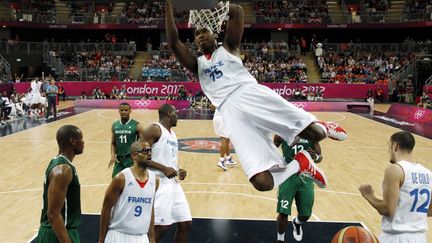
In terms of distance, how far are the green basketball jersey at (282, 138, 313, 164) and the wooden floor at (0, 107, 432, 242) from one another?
5.97 ft

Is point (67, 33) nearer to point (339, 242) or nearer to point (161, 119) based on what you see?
point (161, 119)

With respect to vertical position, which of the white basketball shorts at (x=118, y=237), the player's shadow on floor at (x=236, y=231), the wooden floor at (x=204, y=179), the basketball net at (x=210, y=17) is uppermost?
the basketball net at (x=210, y=17)

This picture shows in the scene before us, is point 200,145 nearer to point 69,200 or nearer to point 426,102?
point 69,200

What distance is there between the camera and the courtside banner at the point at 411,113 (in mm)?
21516

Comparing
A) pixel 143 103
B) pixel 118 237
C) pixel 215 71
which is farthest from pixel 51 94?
pixel 215 71

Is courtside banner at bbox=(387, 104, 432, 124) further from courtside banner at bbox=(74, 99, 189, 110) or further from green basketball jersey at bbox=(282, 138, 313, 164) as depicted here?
green basketball jersey at bbox=(282, 138, 313, 164)

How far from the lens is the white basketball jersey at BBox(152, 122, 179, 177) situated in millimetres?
5762

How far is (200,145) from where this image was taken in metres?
15.1

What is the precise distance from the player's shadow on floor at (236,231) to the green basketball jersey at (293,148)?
47.8 inches

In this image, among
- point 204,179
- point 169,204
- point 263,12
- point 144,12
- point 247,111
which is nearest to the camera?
point 247,111

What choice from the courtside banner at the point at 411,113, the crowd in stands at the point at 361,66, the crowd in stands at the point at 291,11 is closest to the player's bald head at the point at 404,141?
the courtside banner at the point at 411,113

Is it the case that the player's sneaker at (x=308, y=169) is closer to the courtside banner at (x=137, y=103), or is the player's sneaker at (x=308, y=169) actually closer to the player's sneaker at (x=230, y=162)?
the player's sneaker at (x=230, y=162)

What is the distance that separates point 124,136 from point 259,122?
3.41m

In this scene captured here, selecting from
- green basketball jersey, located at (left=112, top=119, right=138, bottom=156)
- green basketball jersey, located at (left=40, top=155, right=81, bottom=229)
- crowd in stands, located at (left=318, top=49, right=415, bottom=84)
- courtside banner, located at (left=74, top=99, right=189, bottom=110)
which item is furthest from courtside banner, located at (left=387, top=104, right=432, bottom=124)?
green basketball jersey, located at (left=40, top=155, right=81, bottom=229)
